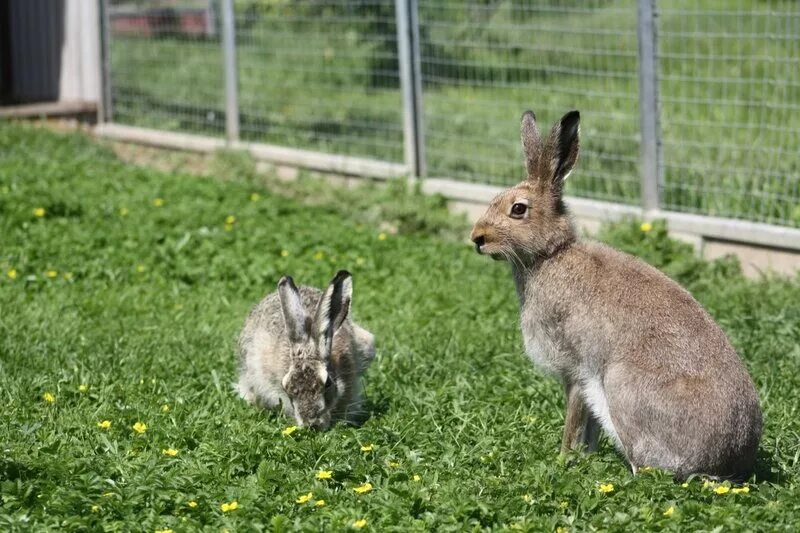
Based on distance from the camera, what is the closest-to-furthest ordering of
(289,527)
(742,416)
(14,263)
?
(289,527)
(742,416)
(14,263)

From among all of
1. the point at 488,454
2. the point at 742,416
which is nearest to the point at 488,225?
the point at 488,454

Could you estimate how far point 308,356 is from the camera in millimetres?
5523

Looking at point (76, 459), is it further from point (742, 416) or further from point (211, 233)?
point (211, 233)

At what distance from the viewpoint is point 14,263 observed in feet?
26.3

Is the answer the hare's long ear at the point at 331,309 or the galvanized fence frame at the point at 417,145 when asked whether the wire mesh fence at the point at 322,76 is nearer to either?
the galvanized fence frame at the point at 417,145

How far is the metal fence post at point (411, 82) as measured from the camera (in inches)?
397

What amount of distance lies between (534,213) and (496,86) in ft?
15.0

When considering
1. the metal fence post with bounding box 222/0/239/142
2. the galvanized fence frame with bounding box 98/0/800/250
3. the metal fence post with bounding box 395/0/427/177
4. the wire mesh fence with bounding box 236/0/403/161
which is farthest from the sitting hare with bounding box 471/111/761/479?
the metal fence post with bounding box 222/0/239/142

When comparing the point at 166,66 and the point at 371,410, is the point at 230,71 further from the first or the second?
the point at 371,410

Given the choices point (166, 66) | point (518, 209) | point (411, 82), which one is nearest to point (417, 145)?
point (411, 82)

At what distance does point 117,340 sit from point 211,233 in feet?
7.14

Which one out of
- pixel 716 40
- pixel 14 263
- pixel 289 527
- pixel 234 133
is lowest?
pixel 289 527

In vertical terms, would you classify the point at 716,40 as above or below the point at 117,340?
above

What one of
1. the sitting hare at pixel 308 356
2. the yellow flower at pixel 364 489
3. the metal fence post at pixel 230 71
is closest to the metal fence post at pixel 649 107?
the sitting hare at pixel 308 356
